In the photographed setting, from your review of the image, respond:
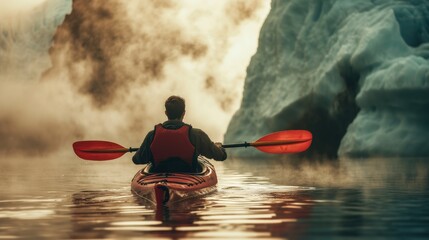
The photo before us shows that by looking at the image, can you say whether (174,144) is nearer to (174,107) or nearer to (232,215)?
(174,107)

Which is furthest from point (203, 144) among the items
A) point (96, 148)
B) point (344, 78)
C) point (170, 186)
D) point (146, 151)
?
point (344, 78)

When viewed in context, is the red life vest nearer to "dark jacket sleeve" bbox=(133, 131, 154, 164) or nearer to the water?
"dark jacket sleeve" bbox=(133, 131, 154, 164)

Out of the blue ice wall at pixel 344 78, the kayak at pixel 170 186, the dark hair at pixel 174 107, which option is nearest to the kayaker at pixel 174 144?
the dark hair at pixel 174 107

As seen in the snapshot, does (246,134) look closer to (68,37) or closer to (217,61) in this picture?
(217,61)

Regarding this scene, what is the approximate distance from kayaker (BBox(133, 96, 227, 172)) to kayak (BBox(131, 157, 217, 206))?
17cm

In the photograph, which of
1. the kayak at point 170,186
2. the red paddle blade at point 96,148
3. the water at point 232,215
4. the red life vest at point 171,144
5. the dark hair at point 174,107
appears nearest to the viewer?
the water at point 232,215

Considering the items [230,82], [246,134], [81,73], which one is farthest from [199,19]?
[246,134]

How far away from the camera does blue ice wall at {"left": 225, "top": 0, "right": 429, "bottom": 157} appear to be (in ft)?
90.9

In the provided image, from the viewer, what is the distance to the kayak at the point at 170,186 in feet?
29.9

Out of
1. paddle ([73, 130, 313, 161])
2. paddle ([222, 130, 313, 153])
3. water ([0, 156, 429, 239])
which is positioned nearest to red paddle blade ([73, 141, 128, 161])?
paddle ([73, 130, 313, 161])

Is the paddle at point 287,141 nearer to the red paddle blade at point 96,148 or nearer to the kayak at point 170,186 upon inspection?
the kayak at point 170,186

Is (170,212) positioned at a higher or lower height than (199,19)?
lower

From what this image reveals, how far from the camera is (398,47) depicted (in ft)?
94.4

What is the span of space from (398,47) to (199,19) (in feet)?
136
